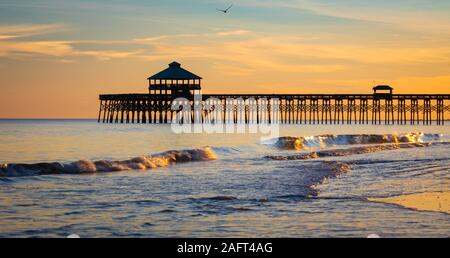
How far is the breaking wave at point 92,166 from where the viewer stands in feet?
62.4

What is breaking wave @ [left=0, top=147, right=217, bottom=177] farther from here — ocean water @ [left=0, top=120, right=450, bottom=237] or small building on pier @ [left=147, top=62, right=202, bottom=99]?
small building on pier @ [left=147, top=62, right=202, bottom=99]

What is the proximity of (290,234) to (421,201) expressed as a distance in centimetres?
436

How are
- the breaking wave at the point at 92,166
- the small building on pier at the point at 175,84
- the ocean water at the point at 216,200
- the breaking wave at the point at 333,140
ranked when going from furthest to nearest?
the small building on pier at the point at 175,84
the breaking wave at the point at 333,140
the breaking wave at the point at 92,166
the ocean water at the point at 216,200

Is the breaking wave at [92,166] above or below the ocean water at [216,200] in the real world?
above

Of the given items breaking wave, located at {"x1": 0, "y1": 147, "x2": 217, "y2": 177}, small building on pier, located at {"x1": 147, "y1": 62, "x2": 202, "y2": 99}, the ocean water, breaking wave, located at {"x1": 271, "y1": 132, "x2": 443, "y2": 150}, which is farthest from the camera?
small building on pier, located at {"x1": 147, "y1": 62, "x2": 202, "y2": 99}

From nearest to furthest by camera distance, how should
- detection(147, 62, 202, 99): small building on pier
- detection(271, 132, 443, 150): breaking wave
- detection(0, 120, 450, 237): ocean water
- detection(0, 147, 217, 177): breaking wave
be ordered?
detection(0, 120, 450, 237): ocean water, detection(0, 147, 217, 177): breaking wave, detection(271, 132, 443, 150): breaking wave, detection(147, 62, 202, 99): small building on pier

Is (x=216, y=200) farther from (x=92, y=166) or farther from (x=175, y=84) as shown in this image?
(x=175, y=84)

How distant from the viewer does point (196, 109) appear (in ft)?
238

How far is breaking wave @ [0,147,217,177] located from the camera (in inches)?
749

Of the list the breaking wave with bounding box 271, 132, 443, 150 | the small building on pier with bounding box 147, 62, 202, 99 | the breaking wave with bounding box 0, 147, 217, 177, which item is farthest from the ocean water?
the small building on pier with bounding box 147, 62, 202, 99

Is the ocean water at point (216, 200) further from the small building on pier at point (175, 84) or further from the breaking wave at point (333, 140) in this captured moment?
the small building on pier at point (175, 84)

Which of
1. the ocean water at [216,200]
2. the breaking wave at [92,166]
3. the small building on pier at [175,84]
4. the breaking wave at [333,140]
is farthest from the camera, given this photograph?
the small building on pier at [175,84]

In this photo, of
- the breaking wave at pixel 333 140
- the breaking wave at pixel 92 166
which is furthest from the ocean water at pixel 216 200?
the breaking wave at pixel 333 140
